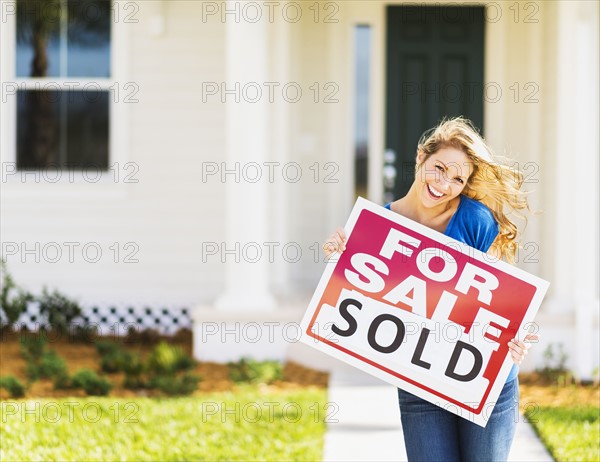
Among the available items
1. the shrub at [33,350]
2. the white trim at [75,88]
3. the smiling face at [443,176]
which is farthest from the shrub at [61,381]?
the smiling face at [443,176]

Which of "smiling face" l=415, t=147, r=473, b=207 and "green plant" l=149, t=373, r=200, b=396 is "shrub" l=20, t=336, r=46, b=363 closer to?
"green plant" l=149, t=373, r=200, b=396

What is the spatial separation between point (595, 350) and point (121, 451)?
386 cm

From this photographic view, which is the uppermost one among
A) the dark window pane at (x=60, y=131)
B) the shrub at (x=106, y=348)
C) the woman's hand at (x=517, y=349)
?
the dark window pane at (x=60, y=131)

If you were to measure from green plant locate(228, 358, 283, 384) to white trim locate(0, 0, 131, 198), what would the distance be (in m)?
2.40

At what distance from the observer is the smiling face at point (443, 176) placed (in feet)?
9.81

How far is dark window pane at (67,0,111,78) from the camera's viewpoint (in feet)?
28.2

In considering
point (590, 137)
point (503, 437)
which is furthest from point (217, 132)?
point (503, 437)

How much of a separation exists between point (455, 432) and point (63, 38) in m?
6.72

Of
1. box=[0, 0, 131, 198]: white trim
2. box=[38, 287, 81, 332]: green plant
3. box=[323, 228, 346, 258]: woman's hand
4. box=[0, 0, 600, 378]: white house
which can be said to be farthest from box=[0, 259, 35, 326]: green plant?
box=[323, 228, 346, 258]: woman's hand

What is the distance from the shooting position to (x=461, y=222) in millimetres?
3025

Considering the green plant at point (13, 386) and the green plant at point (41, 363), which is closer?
the green plant at point (13, 386)

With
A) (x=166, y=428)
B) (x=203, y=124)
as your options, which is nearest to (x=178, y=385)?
(x=166, y=428)

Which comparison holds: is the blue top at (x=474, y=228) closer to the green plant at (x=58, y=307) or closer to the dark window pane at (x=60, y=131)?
the green plant at (x=58, y=307)

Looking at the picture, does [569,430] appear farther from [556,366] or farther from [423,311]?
[423,311]
